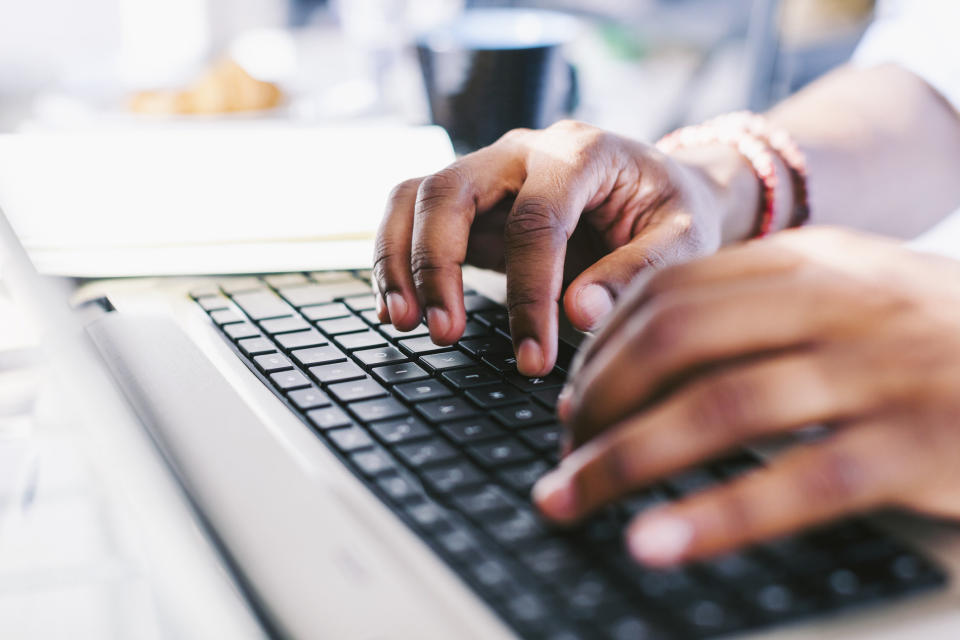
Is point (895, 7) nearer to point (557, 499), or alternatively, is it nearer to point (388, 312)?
point (388, 312)

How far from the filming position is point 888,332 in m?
0.25

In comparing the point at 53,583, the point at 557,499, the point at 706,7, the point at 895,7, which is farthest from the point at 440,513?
the point at 706,7

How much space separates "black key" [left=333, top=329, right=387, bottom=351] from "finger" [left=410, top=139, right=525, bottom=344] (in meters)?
0.03

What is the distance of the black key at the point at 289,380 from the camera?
359mm

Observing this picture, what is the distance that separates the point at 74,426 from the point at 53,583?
2.4 inches

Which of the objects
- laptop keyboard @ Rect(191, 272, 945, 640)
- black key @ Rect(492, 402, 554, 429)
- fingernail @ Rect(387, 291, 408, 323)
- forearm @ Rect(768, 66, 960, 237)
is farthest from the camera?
forearm @ Rect(768, 66, 960, 237)

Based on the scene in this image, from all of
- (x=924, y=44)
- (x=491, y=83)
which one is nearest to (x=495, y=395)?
(x=491, y=83)

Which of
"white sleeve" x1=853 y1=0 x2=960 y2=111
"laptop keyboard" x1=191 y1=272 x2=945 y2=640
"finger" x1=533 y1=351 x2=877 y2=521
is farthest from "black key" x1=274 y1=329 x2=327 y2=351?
"white sleeve" x1=853 y1=0 x2=960 y2=111

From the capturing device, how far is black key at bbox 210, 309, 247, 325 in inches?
17.7

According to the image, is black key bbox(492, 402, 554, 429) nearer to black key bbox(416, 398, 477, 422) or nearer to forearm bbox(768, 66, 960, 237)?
black key bbox(416, 398, 477, 422)

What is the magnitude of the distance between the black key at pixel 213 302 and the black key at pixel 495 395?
0.64 feet

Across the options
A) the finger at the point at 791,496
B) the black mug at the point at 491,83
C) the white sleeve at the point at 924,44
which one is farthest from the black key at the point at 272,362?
the white sleeve at the point at 924,44

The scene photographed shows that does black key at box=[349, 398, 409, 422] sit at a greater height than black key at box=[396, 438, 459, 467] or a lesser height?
lesser

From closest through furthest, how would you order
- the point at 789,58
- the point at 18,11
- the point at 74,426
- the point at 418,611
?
1. the point at 418,611
2. the point at 74,426
3. the point at 789,58
4. the point at 18,11
